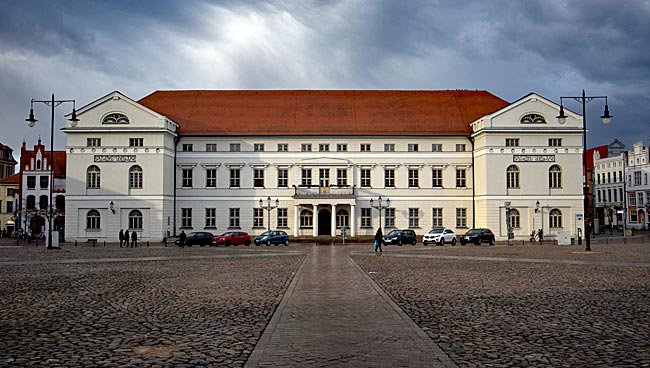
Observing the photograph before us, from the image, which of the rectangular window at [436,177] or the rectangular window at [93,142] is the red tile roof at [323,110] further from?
the rectangular window at [93,142]

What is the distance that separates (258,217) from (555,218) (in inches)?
1094

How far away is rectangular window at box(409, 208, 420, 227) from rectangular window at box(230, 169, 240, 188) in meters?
16.9

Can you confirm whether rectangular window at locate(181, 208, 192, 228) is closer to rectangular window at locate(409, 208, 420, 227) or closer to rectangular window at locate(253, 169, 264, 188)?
rectangular window at locate(253, 169, 264, 188)

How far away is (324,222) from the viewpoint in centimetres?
6044

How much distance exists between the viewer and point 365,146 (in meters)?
59.6

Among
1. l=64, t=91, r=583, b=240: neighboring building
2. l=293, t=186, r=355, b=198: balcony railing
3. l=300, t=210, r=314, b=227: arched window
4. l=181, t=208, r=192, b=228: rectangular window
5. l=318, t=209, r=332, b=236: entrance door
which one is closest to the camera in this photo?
l=64, t=91, r=583, b=240: neighboring building

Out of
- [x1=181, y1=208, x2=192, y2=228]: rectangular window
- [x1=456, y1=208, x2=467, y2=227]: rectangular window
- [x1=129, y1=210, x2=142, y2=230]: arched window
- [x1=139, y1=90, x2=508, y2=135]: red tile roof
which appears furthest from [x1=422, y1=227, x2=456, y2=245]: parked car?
[x1=129, y1=210, x2=142, y2=230]: arched window

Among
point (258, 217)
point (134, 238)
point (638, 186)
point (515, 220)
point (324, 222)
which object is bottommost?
point (134, 238)

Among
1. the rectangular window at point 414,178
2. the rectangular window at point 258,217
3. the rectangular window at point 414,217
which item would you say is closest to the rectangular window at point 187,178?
the rectangular window at point 258,217

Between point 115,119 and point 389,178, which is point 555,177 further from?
point 115,119

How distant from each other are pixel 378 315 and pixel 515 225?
1880 inches

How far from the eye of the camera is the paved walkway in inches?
324

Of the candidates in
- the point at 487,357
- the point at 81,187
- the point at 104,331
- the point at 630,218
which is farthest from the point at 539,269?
the point at 630,218

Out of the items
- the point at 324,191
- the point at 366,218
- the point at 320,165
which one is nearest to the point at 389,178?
the point at 366,218
